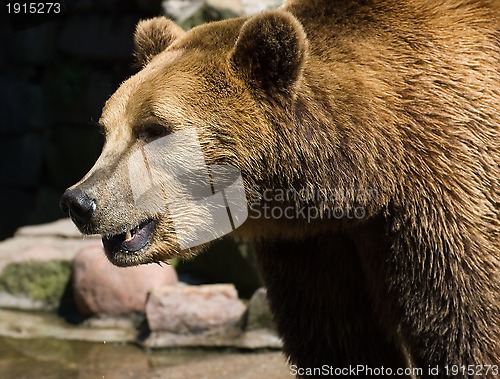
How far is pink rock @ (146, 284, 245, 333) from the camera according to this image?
739cm

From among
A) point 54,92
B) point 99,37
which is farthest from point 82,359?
point 54,92

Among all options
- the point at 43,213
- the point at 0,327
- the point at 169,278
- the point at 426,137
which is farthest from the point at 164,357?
the point at 43,213

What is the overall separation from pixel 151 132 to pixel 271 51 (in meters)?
0.64

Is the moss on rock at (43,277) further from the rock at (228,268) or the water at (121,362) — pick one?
the rock at (228,268)

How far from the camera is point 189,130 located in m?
3.80

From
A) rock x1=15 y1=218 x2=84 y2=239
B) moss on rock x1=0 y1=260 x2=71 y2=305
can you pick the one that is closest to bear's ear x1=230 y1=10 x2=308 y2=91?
moss on rock x1=0 y1=260 x2=71 y2=305

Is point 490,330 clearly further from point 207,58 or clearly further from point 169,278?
point 169,278

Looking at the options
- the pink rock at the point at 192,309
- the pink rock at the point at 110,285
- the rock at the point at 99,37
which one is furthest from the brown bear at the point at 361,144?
the rock at the point at 99,37

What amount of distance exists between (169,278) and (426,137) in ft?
15.4

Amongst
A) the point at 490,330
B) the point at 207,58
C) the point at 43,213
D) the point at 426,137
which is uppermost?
the point at 207,58

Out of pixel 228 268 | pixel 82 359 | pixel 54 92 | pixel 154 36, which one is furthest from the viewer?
pixel 54 92

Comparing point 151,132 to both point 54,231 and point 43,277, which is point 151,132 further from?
point 54,231

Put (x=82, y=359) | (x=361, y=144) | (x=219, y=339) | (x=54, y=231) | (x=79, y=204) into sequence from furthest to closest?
(x=54, y=231) → (x=219, y=339) → (x=82, y=359) → (x=361, y=144) → (x=79, y=204)

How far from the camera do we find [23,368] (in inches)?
277
